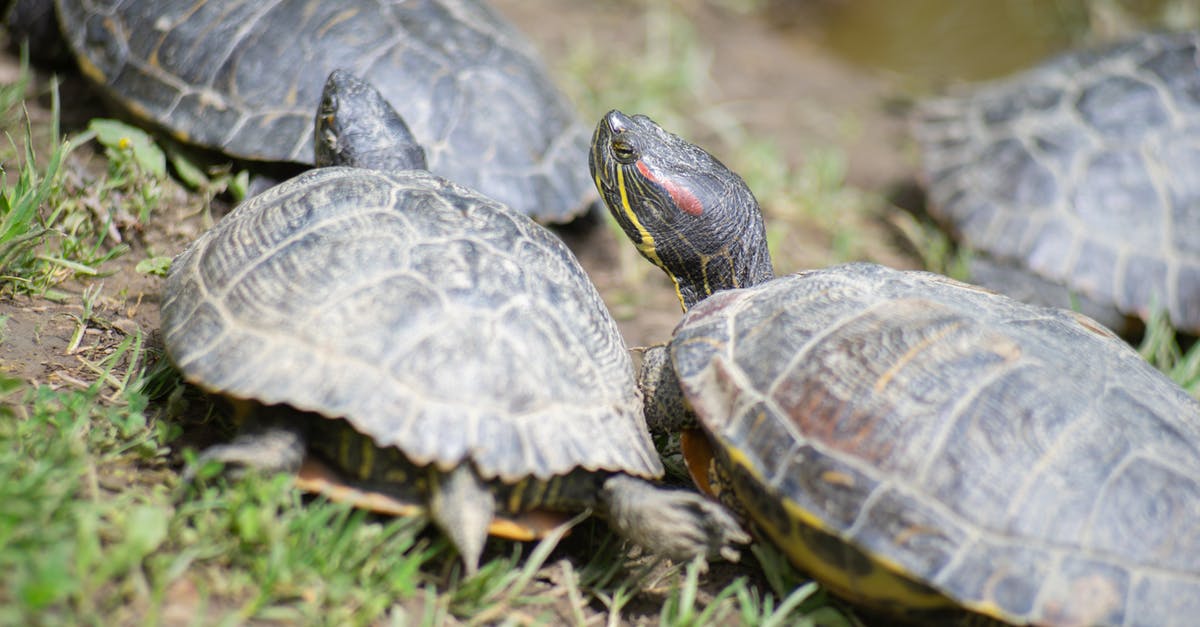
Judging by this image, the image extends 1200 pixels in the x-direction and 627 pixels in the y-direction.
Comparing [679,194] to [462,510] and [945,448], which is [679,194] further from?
[462,510]

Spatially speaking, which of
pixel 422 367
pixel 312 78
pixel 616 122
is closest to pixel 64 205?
pixel 312 78

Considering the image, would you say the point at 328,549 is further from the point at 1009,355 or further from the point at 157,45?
the point at 157,45

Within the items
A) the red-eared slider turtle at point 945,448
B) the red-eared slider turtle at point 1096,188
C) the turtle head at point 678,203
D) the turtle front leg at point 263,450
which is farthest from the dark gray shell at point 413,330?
the red-eared slider turtle at point 1096,188

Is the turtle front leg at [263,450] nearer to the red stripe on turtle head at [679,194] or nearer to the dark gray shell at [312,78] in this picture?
the red stripe on turtle head at [679,194]

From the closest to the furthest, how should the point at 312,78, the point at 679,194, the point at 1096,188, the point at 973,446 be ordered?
the point at 973,446 < the point at 679,194 < the point at 312,78 < the point at 1096,188

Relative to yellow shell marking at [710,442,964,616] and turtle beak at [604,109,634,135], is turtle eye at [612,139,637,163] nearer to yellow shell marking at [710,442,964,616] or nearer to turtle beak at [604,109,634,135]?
turtle beak at [604,109,634,135]

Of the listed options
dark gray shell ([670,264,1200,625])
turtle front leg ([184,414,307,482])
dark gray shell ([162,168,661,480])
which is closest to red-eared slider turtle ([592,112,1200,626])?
dark gray shell ([670,264,1200,625])
